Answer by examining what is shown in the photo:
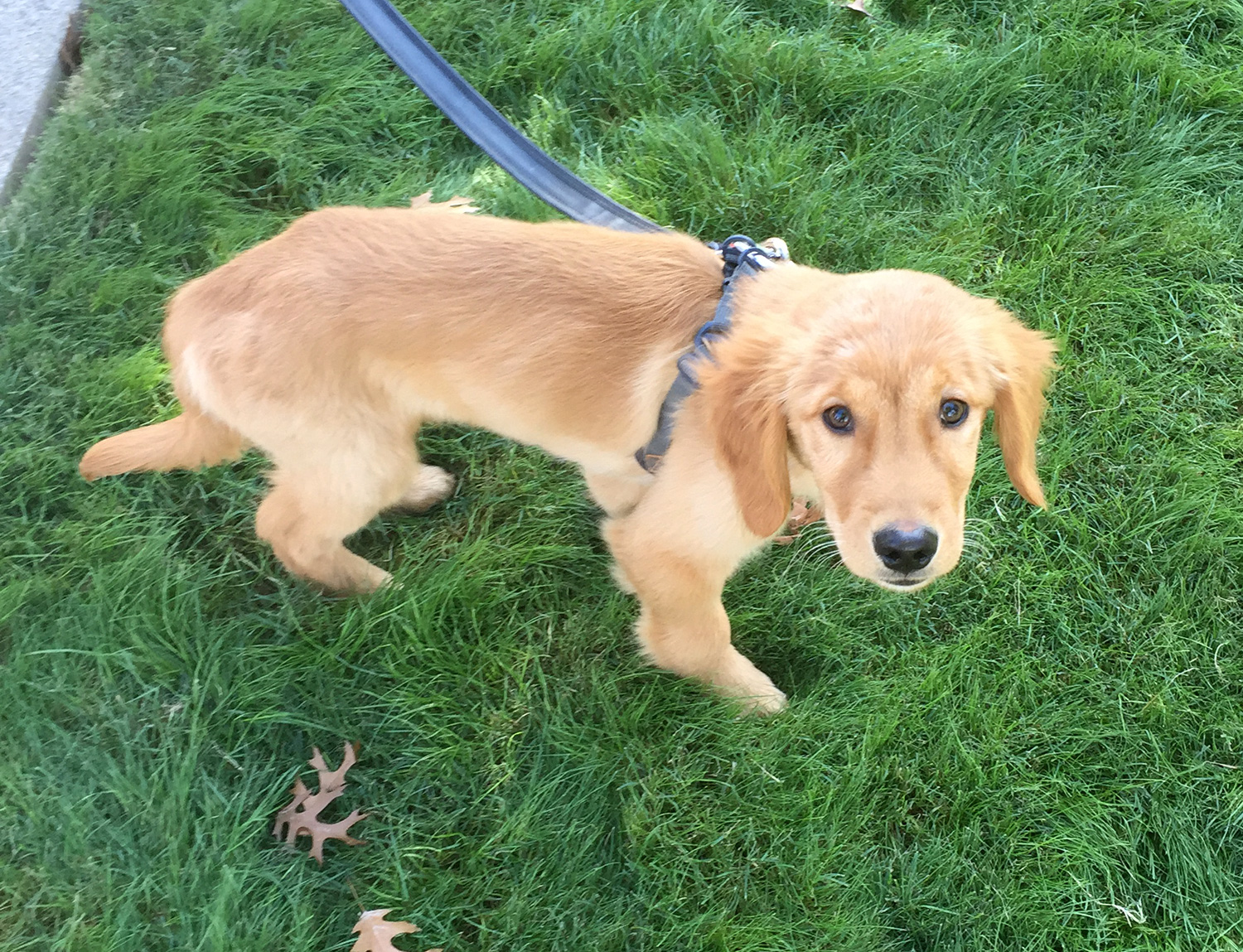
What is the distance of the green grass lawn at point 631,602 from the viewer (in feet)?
7.09

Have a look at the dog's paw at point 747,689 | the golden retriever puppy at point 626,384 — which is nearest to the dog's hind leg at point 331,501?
the golden retriever puppy at point 626,384

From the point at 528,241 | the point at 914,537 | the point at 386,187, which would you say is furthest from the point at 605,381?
the point at 386,187

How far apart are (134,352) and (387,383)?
1.39 metres

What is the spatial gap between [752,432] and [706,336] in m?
0.30

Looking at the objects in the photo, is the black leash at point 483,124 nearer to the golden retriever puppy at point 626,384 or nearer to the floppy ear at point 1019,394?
the golden retriever puppy at point 626,384

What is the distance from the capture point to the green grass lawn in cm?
216

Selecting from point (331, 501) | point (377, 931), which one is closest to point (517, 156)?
point (331, 501)

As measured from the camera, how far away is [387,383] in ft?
6.93

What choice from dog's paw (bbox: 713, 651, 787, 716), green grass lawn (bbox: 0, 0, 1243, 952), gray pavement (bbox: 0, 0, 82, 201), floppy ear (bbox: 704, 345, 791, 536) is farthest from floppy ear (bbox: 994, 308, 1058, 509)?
gray pavement (bbox: 0, 0, 82, 201)

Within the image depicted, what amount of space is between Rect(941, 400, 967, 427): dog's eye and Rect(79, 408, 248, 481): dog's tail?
1.70 meters

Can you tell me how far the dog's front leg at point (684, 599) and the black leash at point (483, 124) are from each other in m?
0.82

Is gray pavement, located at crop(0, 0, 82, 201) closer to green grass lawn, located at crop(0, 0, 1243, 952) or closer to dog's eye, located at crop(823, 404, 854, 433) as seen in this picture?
green grass lawn, located at crop(0, 0, 1243, 952)

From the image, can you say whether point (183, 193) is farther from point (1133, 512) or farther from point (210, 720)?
point (1133, 512)

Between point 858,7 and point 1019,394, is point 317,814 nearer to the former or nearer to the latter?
point 1019,394
